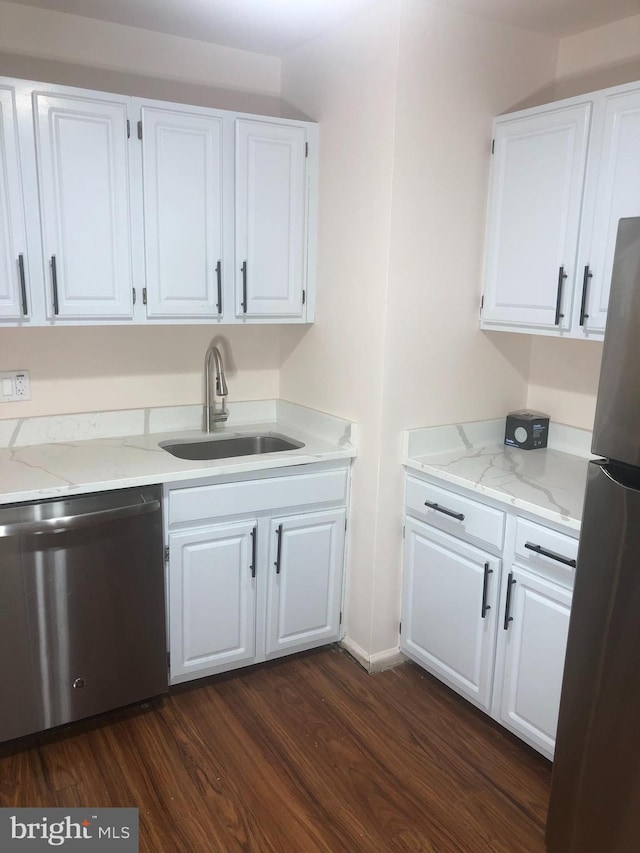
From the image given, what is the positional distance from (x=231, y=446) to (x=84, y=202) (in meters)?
1.19

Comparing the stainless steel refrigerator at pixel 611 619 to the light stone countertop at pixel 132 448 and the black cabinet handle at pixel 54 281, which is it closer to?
the light stone countertop at pixel 132 448

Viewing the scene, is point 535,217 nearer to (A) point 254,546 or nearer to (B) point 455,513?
(B) point 455,513

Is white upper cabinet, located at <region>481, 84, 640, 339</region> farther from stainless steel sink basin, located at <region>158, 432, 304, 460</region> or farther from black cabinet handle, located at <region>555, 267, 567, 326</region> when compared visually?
stainless steel sink basin, located at <region>158, 432, 304, 460</region>

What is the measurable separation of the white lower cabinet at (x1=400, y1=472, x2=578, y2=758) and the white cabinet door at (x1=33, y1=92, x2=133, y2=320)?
139cm

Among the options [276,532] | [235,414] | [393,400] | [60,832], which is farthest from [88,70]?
[60,832]

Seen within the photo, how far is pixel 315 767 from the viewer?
88.7 inches

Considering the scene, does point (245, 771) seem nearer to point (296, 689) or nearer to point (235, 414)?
point (296, 689)

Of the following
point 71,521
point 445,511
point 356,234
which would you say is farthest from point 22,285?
point 445,511

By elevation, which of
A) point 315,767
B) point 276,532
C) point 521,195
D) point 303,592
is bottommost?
point 315,767

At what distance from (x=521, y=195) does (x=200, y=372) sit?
5.00 ft

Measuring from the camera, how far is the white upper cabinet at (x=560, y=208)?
7.20 ft

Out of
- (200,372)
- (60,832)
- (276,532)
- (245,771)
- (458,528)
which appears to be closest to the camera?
(60,832)

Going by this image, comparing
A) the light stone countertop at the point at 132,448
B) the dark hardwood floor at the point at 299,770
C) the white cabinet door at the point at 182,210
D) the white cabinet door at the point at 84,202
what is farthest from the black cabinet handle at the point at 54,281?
the dark hardwood floor at the point at 299,770

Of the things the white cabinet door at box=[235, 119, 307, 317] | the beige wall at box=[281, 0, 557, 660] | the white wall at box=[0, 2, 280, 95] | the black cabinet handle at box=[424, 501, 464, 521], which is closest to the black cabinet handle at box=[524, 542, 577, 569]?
the black cabinet handle at box=[424, 501, 464, 521]
